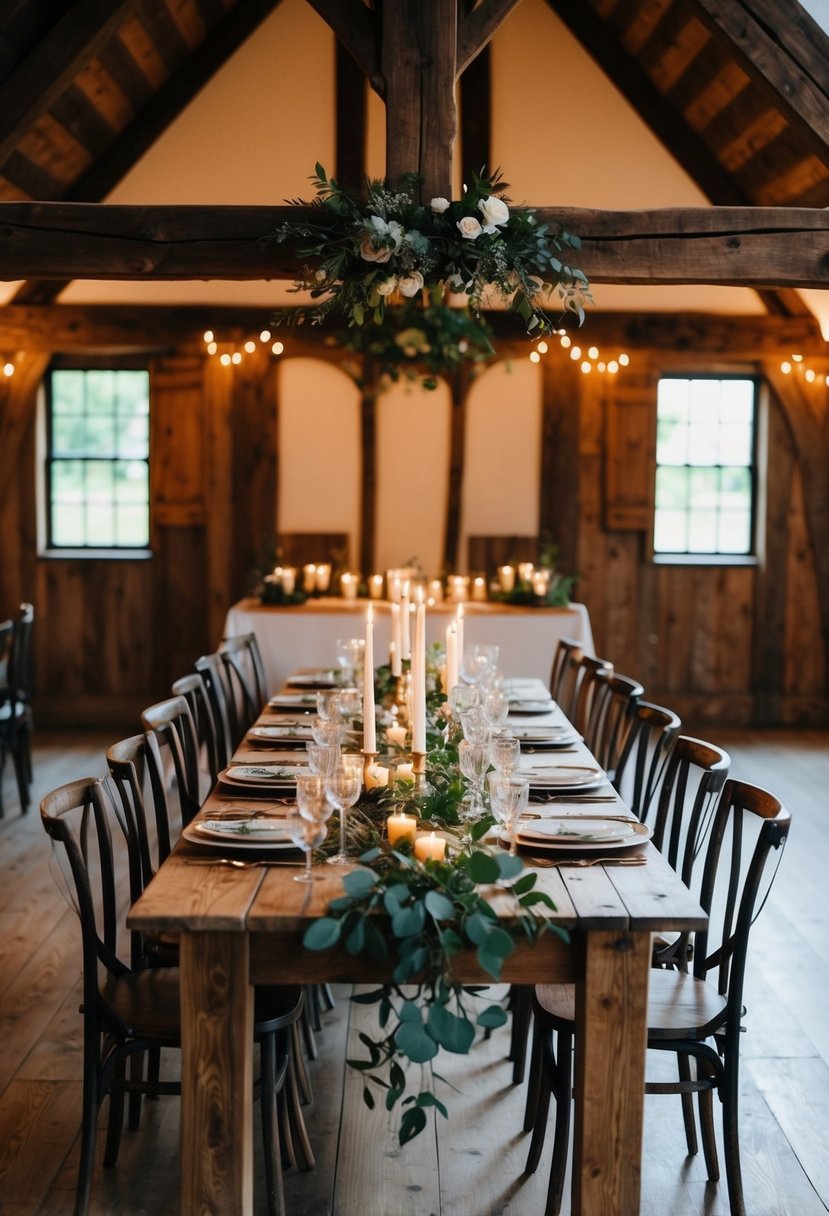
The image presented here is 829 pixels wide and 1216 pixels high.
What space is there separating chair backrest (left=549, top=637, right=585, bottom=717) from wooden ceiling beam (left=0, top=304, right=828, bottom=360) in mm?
2982

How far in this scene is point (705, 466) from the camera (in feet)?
28.6

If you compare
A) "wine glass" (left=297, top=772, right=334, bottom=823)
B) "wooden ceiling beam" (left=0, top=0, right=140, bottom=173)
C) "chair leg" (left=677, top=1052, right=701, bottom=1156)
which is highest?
"wooden ceiling beam" (left=0, top=0, right=140, bottom=173)

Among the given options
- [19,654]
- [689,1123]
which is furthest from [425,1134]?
[19,654]

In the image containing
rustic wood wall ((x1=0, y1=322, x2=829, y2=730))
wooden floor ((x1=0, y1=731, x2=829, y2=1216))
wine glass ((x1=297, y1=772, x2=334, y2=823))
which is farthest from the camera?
rustic wood wall ((x1=0, y1=322, x2=829, y2=730))

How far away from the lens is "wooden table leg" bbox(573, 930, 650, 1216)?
2271 millimetres

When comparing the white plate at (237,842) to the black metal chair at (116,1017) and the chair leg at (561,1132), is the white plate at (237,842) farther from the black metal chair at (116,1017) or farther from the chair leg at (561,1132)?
the chair leg at (561,1132)

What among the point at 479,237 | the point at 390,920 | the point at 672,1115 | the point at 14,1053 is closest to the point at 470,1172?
the point at 672,1115

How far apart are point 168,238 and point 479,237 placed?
1.33 m

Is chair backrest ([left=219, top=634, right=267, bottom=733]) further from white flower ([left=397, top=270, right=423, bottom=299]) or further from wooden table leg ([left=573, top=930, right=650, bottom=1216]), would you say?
wooden table leg ([left=573, top=930, right=650, bottom=1216])

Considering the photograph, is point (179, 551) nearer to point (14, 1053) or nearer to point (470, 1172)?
point (14, 1053)

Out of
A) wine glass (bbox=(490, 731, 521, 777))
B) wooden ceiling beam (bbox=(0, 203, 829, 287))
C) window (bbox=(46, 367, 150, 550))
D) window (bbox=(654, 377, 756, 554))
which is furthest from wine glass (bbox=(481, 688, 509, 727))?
window (bbox=(46, 367, 150, 550))

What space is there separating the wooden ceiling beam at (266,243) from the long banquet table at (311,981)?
128 inches

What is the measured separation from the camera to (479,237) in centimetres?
447

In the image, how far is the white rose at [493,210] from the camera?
4391mm
